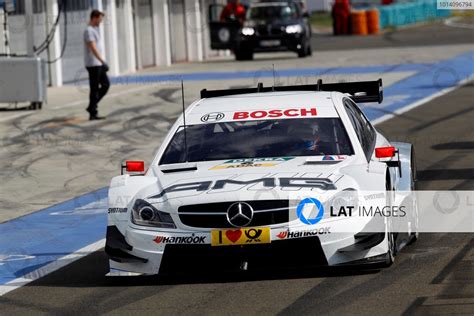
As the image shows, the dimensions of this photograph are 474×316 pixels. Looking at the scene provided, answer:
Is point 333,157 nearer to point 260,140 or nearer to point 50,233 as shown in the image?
point 260,140

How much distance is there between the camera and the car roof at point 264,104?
10297 millimetres

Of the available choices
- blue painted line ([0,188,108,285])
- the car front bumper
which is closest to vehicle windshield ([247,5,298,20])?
blue painted line ([0,188,108,285])

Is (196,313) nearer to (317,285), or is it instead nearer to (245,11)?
(317,285)

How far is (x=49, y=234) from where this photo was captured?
12.1 meters

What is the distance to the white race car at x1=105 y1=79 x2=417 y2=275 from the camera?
8.77 metres

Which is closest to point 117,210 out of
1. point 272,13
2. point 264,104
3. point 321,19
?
point 264,104

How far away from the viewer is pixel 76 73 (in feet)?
108

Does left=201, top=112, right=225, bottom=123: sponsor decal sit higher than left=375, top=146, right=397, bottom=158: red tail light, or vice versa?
left=201, top=112, right=225, bottom=123: sponsor decal

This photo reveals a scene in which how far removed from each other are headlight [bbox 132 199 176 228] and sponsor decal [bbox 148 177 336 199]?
96mm

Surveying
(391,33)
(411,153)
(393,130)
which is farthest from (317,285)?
(391,33)

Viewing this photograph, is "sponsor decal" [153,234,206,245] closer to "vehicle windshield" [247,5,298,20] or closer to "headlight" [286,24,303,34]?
"headlight" [286,24,303,34]

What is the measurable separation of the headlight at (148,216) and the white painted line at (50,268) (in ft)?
3.71

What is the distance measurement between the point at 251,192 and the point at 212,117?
160 centimetres

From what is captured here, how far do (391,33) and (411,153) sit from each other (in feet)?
147
